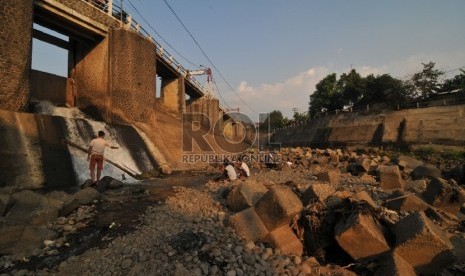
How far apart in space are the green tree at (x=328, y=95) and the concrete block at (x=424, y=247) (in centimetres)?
5025

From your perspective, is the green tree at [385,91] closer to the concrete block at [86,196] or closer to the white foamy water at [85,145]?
the white foamy water at [85,145]

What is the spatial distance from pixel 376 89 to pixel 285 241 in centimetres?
4435

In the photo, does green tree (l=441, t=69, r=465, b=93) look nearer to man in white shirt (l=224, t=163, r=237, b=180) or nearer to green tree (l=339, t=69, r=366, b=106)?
green tree (l=339, t=69, r=366, b=106)

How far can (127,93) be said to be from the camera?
1881 cm

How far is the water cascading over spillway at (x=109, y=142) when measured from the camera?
12312 mm

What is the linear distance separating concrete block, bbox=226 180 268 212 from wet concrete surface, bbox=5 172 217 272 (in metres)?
2.09

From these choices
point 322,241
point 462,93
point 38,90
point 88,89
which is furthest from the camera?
point 462,93

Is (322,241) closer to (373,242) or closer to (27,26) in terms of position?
(373,242)

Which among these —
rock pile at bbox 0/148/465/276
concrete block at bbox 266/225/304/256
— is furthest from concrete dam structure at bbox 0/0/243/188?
concrete block at bbox 266/225/304/256

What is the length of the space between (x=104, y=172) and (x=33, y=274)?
868cm

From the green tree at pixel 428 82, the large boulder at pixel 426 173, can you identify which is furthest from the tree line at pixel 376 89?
the large boulder at pixel 426 173

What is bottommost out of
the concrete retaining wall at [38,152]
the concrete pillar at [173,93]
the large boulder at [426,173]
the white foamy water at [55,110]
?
the large boulder at [426,173]

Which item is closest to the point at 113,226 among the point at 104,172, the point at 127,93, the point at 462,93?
the point at 104,172

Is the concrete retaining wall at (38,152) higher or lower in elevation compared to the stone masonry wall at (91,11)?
lower
